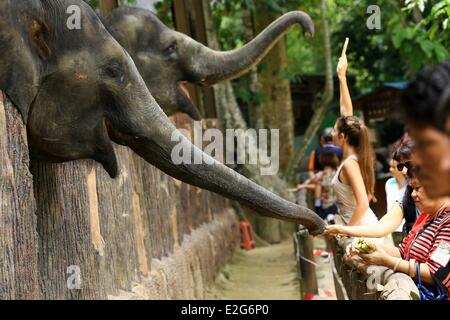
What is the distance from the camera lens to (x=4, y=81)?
3680mm

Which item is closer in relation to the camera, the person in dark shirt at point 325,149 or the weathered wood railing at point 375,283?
the weathered wood railing at point 375,283

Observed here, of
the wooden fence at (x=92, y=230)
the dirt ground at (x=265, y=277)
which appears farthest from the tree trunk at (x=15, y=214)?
the dirt ground at (x=265, y=277)

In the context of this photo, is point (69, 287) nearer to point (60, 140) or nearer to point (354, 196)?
point (60, 140)

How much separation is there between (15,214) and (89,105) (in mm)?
756

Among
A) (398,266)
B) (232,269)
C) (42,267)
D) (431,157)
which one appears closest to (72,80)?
(42,267)

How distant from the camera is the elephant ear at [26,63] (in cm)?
369

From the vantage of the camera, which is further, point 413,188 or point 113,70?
point 113,70

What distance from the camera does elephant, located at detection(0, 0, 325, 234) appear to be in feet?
12.7

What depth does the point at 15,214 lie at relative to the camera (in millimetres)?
3545

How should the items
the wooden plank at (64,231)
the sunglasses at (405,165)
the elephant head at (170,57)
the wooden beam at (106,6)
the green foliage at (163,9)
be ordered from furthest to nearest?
the green foliage at (163,9)
the wooden beam at (106,6)
the elephant head at (170,57)
the wooden plank at (64,231)
the sunglasses at (405,165)

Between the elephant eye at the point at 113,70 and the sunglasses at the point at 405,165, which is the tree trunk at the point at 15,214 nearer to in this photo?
the elephant eye at the point at 113,70

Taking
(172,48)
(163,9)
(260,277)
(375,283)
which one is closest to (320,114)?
(163,9)

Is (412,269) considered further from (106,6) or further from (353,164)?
(106,6)
